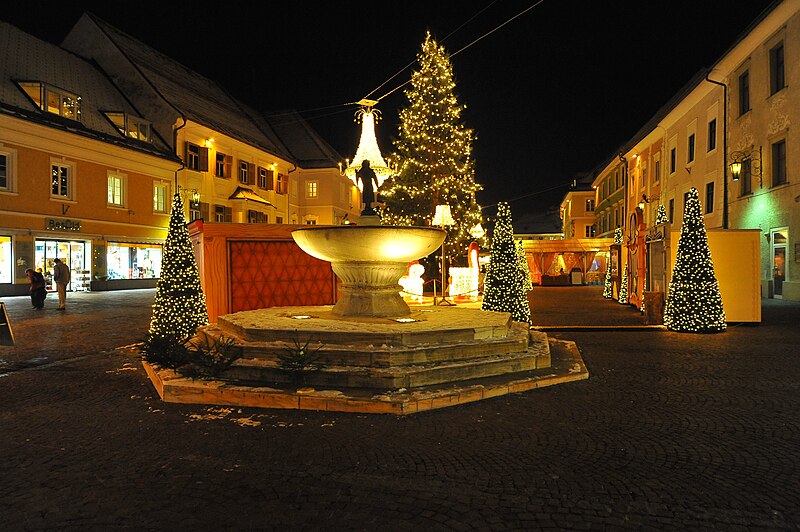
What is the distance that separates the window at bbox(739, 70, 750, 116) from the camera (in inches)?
910

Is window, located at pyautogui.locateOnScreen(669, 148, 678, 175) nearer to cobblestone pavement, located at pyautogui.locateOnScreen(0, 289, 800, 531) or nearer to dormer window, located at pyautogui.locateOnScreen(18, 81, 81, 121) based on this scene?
cobblestone pavement, located at pyautogui.locateOnScreen(0, 289, 800, 531)

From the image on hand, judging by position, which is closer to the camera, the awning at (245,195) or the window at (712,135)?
the window at (712,135)

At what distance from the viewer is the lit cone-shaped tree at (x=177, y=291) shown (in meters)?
10.8

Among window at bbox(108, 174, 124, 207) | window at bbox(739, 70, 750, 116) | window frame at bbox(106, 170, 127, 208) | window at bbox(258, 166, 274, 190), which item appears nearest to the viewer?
window at bbox(739, 70, 750, 116)

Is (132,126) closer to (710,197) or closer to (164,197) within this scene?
(164,197)

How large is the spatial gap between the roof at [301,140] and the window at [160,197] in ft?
52.6

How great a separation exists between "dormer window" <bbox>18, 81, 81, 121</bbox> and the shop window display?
21.4 ft

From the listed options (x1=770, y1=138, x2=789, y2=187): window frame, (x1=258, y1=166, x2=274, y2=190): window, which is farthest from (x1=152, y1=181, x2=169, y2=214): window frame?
(x1=770, y1=138, x2=789, y2=187): window frame

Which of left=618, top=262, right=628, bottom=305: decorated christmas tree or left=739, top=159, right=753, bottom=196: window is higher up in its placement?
left=739, top=159, right=753, bottom=196: window

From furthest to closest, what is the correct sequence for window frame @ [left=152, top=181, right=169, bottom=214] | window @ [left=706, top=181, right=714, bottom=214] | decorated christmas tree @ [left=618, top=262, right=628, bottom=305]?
window frame @ [left=152, top=181, right=169, bottom=214]
window @ [left=706, top=181, right=714, bottom=214]
decorated christmas tree @ [left=618, top=262, right=628, bottom=305]

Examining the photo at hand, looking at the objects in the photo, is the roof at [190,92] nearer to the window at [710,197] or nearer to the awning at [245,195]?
the awning at [245,195]

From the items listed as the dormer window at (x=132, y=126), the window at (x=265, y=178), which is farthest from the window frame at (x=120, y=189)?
the window at (x=265, y=178)

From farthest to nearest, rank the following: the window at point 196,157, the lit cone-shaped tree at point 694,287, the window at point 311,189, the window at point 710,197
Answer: the window at point 311,189 < the window at point 196,157 < the window at point 710,197 < the lit cone-shaped tree at point 694,287

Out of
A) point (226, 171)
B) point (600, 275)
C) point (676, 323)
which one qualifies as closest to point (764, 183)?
point (676, 323)
